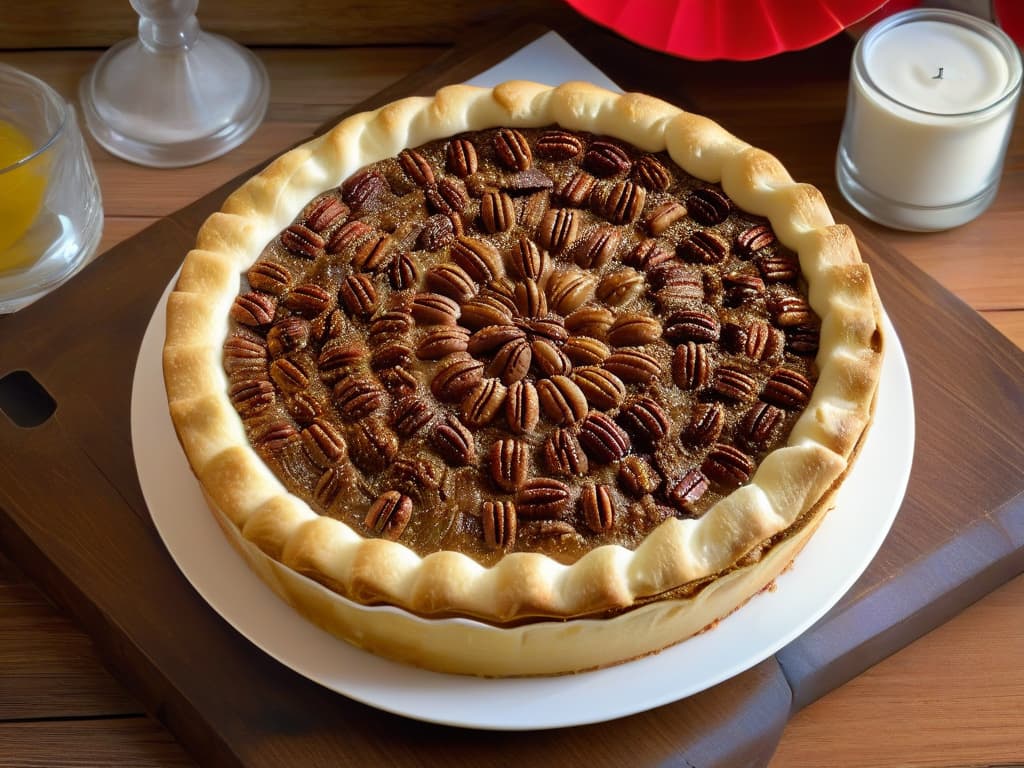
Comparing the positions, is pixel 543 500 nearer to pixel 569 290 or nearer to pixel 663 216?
pixel 569 290

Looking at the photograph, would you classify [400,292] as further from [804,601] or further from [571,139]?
[804,601]

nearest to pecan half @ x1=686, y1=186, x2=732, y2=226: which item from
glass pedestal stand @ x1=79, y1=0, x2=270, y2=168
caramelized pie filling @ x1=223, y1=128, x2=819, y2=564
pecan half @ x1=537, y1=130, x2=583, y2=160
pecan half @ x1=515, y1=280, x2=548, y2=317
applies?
caramelized pie filling @ x1=223, y1=128, x2=819, y2=564

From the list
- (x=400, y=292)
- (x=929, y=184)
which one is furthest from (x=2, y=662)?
(x=929, y=184)

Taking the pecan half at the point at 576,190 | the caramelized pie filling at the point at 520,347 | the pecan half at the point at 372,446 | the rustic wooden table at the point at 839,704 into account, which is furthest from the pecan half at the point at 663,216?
the rustic wooden table at the point at 839,704

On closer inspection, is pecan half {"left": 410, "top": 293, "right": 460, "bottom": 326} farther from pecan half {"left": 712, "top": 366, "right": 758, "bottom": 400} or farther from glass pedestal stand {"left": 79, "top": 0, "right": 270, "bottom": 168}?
glass pedestal stand {"left": 79, "top": 0, "right": 270, "bottom": 168}

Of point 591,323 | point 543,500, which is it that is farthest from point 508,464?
point 591,323

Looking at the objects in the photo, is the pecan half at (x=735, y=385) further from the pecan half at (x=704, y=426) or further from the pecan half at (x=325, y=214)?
the pecan half at (x=325, y=214)

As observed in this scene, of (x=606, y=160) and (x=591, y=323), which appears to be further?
(x=606, y=160)
